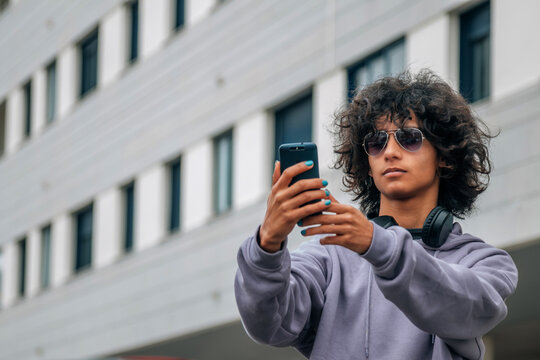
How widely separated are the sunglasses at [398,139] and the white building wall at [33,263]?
2554cm

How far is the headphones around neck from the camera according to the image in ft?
10.2

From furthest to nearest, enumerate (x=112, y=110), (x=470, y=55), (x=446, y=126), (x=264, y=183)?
1. (x=112, y=110)
2. (x=264, y=183)
3. (x=470, y=55)
4. (x=446, y=126)

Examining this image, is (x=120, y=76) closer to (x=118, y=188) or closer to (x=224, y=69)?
(x=118, y=188)

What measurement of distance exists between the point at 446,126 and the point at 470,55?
12.0m

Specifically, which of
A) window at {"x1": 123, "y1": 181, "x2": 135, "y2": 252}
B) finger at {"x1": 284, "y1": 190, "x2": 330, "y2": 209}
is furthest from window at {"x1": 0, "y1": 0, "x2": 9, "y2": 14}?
finger at {"x1": 284, "y1": 190, "x2": 330, "y2": 209}

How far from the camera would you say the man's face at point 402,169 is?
310 cm

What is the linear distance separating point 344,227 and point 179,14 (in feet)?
67.9

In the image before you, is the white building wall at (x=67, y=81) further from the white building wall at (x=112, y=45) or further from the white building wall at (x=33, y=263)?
the white building wall at (x=33, y=263)

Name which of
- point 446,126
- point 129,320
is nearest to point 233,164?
point 129,320

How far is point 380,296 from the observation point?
3084 mm

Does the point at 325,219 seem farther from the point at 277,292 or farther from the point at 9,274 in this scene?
the point at 9,274

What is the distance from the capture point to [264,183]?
1947 centimetres

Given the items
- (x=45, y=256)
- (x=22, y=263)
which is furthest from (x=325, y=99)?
(x=22, y=263)

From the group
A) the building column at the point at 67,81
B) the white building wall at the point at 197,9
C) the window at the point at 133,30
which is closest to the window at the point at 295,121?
the white building wall at the point at 197,9
